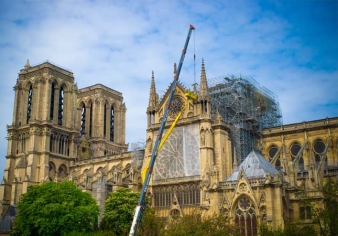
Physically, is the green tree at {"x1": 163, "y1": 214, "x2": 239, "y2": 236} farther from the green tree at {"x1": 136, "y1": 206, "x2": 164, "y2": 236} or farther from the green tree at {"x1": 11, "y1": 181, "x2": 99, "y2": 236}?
the green tree at {"x1": 11, "y1": 181, "x2": 99, "y2": 236}

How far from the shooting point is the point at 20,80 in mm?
83125

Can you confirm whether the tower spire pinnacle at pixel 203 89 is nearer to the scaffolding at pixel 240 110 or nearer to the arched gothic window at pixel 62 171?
the scaffolding at pixel 240 110

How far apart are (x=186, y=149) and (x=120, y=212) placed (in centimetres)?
1117

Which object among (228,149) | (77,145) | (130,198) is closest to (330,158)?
(228,149)

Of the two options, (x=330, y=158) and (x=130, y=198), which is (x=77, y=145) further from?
(x=330, y=158)

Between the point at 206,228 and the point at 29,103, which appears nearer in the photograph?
the point at 206,228

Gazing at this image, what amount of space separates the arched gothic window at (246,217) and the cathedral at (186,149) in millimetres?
79

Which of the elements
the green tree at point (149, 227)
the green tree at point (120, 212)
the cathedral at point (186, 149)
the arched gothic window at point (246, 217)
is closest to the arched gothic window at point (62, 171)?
the cathedral at point (186, 149)

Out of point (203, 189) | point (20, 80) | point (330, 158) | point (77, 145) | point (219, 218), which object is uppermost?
point (20, 80)

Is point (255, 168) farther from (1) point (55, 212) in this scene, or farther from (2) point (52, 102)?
A: (2) point (52, 102)

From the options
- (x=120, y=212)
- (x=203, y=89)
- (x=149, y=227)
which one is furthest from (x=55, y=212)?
(x=203, y=89)

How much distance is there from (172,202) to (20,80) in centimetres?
4375

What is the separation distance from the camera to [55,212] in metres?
47.3

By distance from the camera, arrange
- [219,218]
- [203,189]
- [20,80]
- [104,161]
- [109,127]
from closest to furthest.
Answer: [219,218], [203,189], [104,161], [20,80], [109,127]
